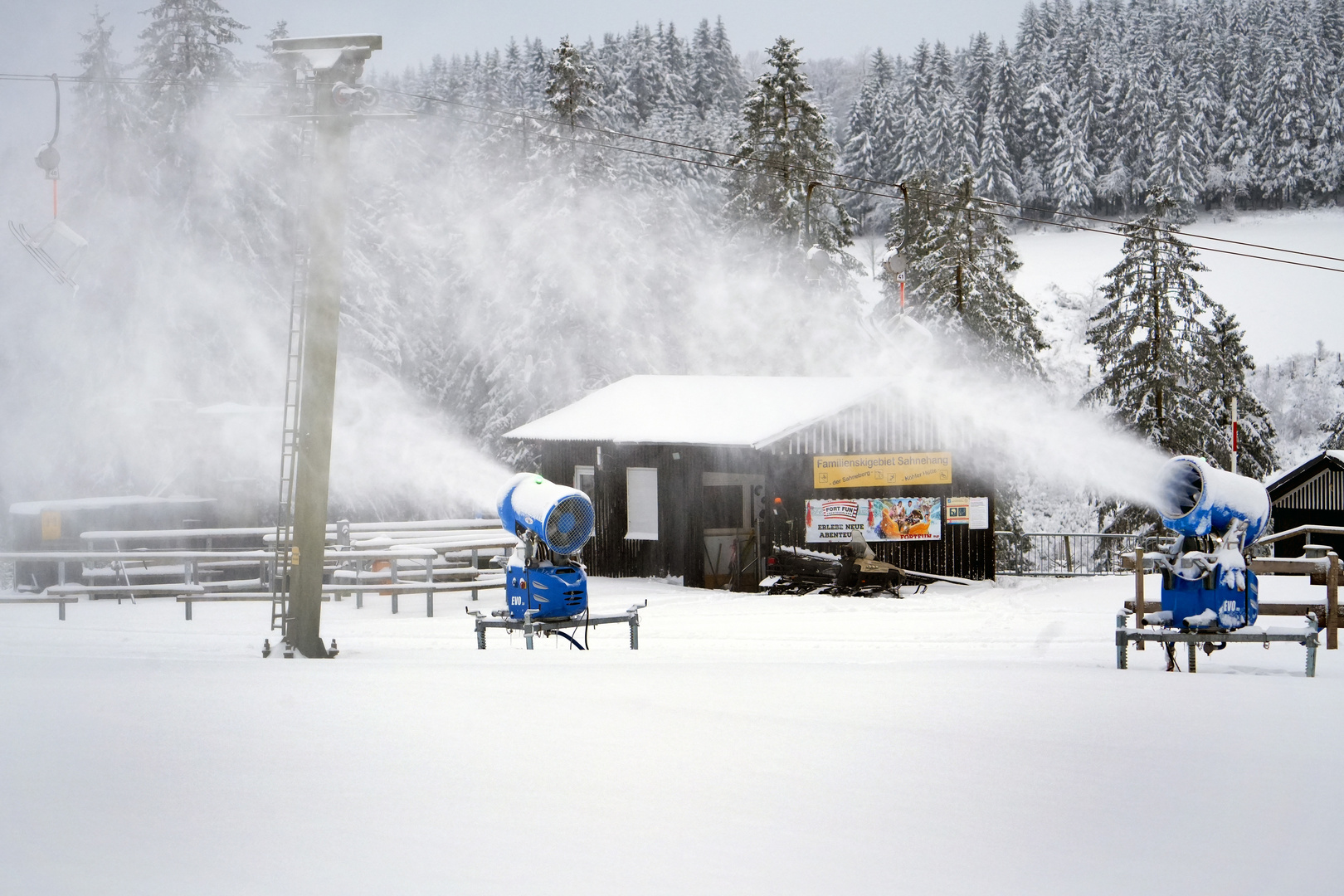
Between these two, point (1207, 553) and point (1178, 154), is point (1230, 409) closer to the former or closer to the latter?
point (1207, 553)

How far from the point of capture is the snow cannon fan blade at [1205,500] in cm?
1021

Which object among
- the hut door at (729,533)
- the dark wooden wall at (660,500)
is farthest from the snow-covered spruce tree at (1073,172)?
the dark wooden wall at (660,500)

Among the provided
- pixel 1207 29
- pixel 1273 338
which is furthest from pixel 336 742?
pixel 1207 29

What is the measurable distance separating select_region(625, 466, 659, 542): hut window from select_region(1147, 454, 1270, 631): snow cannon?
13.0m

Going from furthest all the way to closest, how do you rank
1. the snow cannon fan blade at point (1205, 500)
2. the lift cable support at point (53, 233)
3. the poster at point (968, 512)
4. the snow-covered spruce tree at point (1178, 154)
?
the snow-covered spruce tree at point (1178, 154)
the poster at point (968, 512)
the lift cable support at point (53, 233)
the snow cannon fan blade at point (1205, 500)

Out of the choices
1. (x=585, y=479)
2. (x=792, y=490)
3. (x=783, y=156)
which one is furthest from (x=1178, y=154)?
(x=585, y=479)

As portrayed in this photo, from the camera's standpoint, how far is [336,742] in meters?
6.49

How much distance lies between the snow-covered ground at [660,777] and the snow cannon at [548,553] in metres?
1.71

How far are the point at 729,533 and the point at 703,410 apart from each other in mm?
2831

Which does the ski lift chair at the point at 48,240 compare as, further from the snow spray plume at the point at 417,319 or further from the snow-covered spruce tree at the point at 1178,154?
the snow-covered spruce tree at the point at 1178,154

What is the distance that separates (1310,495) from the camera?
34844mm

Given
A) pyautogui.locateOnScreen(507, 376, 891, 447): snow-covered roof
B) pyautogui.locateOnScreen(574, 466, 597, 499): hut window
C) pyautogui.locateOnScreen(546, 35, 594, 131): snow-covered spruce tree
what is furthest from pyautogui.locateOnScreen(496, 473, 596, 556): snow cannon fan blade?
pyautogui.locateOnScreen(546, 35, 594, 131): snow-covered spruce tree

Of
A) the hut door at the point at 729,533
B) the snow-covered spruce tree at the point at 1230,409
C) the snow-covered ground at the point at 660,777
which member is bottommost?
the snow-covered ground at the point at 660,777

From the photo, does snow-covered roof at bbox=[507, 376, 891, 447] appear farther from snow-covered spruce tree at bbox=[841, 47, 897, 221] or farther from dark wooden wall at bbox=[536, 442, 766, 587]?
snow-covered spruce tree at bbox=[841, 47, 897, 221]
